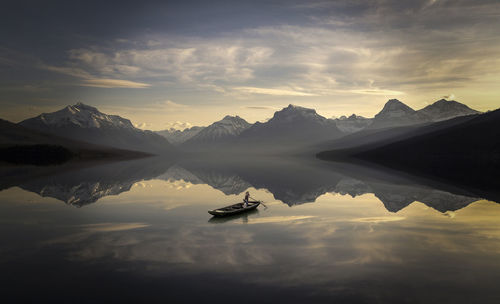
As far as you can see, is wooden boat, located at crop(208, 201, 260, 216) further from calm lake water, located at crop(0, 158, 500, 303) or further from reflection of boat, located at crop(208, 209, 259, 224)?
calm lake water, located at crop(0, 158, 500, 303)

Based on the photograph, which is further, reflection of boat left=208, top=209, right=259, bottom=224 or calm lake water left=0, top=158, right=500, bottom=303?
reflection of boat left=208, top=209, right=259, bottom=224

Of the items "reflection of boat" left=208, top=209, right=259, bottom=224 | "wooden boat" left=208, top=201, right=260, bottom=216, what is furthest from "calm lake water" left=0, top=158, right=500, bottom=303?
"wooden boat" left=208, top=201, right=260, bottom=216

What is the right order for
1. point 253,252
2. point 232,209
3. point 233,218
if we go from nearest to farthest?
point 253,252
point 233,218
point 232,209

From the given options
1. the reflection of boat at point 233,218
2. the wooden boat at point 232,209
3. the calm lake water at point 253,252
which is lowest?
the calm lake water at point 253,252

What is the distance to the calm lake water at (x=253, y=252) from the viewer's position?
73.4 ft

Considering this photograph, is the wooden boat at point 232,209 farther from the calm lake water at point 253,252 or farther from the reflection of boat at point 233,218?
the calm lake water at point 253,252

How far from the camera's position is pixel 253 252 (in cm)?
3053

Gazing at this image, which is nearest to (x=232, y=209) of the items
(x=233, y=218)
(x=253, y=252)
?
(x=233, y=218)

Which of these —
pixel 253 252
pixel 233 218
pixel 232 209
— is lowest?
pixel 253 252

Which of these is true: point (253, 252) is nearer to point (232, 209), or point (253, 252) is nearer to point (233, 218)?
point (233, 218)

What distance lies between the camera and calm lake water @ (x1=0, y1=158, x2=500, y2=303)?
22359 mm

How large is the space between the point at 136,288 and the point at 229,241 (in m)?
12.5

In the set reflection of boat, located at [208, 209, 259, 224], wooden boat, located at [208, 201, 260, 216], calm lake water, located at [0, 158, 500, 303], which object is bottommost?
calm lake water, located at [0, 158, 500, 303]

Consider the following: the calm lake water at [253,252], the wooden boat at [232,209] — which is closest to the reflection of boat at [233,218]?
the calm lake water at [253,252]
